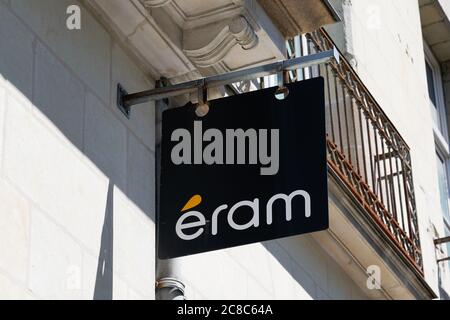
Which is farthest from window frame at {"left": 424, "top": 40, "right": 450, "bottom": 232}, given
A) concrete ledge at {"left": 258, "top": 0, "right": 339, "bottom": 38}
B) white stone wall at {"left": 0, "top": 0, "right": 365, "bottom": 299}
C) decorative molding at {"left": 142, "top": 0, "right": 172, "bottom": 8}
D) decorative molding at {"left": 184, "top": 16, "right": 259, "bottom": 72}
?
decorative molding at {"left": 142, "top": 0, "right": 172, "bottom": 8}

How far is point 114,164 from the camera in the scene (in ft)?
21.6

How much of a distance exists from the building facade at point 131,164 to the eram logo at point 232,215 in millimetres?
343

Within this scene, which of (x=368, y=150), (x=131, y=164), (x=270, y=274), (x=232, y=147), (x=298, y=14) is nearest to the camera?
(x=232, y=147)

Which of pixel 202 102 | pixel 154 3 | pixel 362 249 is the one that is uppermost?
pixel 154 3

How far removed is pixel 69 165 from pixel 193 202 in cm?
66

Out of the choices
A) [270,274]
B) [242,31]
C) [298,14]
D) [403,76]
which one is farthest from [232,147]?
[403,76]

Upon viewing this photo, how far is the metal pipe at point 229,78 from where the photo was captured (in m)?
6.45

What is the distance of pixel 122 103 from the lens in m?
6.82

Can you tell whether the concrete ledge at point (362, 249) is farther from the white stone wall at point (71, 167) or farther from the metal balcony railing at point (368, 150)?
the white stone wall at point (71, 167)

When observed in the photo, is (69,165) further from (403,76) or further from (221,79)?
(403,76)

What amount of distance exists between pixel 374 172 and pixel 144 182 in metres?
4.01

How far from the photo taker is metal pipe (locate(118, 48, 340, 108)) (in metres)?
6.45

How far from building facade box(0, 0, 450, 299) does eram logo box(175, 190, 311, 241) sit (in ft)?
1.13
